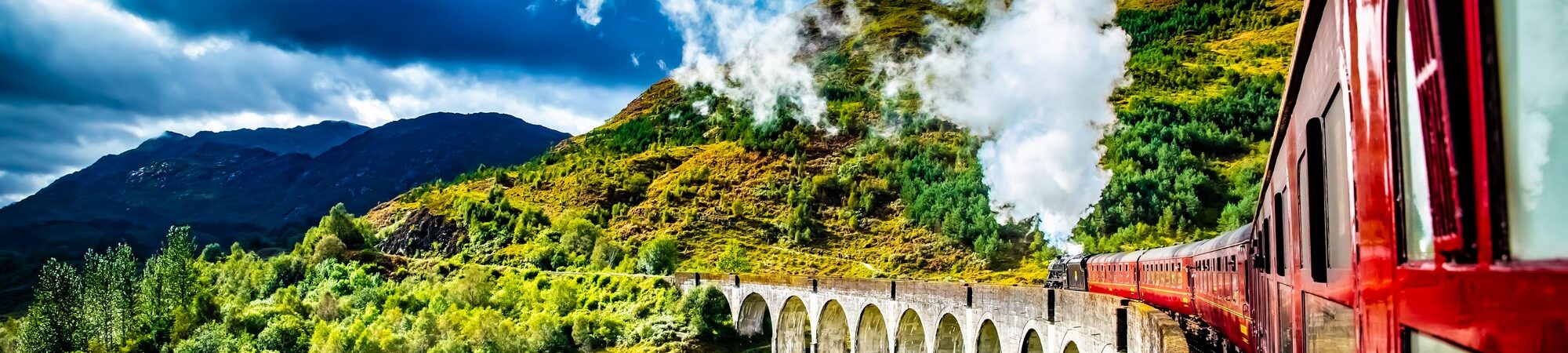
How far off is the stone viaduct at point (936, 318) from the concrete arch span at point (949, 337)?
0.03 metres

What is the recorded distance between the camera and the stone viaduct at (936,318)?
10.0 metres

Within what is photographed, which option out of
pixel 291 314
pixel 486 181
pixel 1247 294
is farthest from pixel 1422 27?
pixel 486 181

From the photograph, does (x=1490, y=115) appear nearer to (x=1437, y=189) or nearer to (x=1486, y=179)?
(x=1486, y=179)

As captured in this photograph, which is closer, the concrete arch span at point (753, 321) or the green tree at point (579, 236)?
the concrete arch span at point (753, 321)

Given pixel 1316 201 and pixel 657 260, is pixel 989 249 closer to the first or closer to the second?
pixel 657 260

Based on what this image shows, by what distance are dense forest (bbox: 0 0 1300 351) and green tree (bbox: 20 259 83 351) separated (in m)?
0.08

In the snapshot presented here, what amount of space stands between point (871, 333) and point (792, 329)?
10.0 metres

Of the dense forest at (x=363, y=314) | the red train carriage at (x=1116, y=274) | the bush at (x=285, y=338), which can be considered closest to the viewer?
the red train carriage at (x=1116, y=274)

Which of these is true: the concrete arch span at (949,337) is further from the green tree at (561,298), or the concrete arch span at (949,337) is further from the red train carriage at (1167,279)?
the green tree at (561,298)

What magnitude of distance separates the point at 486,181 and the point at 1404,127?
105178mm

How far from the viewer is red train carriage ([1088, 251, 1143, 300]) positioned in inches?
614

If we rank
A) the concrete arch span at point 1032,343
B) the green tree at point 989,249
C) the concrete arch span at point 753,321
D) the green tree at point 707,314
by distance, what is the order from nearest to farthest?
the concrete arch span at point 1032,343 < the concrete arch span at point 753,321 < the green tree at point 707,314 < the green tree at point 989,249

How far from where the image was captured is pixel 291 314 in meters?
42.7

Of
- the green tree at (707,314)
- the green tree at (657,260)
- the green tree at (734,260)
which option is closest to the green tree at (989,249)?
the green tree at (734,260)
